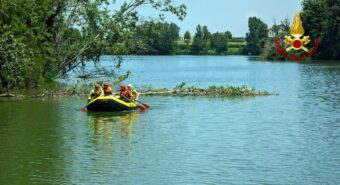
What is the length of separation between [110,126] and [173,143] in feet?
16.9

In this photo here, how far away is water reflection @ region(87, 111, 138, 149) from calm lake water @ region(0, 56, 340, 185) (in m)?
0.04

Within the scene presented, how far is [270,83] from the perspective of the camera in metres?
60.6

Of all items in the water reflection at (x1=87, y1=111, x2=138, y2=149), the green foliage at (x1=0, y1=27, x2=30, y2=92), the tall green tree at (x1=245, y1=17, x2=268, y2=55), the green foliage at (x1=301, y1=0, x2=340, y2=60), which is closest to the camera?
the water reflection at (x1=87, y1=111, x2=138, y2=149)

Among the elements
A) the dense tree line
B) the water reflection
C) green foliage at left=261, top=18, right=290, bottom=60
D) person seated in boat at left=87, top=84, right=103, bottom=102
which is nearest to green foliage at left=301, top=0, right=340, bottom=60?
green foliage at left=261, top=18, right=290, bottom=60

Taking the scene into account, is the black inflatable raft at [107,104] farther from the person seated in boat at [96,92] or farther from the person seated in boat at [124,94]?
the person seated in boat at [96,92]

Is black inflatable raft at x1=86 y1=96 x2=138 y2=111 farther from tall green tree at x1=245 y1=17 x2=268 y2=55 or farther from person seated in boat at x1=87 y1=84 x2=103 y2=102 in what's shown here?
tall green tree at x1=245 y1=17 x2=268 y2=55

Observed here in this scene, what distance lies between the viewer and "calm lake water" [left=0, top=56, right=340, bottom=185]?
19.8 m

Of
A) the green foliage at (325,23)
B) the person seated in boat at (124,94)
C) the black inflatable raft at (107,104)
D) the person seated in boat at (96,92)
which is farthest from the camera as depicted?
the green foliage at (325,23)

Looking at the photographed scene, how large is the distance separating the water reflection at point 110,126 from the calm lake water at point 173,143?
4 cm

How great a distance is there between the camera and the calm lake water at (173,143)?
1984 centimetres

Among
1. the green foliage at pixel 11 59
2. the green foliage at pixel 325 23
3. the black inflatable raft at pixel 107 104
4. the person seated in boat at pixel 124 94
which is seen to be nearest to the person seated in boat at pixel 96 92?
the black inflatable raft at pixel 107 104

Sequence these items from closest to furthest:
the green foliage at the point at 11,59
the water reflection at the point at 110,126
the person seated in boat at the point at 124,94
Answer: the water reflection at the point at 110,126 → the person seated in boat at the point at 124,94 → the green foliage at the point at 11,59

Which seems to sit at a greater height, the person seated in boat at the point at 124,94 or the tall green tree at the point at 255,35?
the tall green tree at the point at 255,35

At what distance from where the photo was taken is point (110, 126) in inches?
1172
